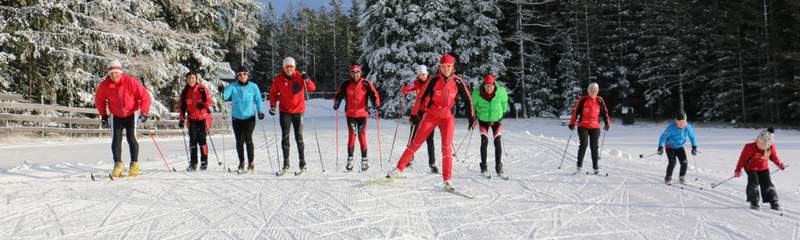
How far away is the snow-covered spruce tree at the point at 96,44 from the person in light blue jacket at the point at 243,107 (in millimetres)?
8764

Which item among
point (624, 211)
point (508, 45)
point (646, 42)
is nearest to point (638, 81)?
point (646, 42)

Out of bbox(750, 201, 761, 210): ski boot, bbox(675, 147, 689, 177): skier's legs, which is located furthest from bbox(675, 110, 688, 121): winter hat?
bbox(750, 201, 761, 210): ski boot

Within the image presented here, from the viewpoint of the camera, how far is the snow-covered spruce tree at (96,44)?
1348 centimetres

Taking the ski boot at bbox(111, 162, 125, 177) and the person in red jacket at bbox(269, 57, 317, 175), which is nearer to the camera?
the ski boot at bbox(111, 162, 125, 177)

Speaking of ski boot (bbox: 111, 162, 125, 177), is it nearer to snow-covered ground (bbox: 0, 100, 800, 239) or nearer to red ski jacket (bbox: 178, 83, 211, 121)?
snow-covered ground (bbox: 0, 100, 800, 239)

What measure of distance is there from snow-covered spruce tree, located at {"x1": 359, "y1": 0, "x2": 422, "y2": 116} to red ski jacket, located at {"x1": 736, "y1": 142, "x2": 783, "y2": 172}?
2486 centimetres

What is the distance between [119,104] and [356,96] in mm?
3311

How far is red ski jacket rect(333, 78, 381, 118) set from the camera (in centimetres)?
819

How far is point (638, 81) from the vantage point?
3102 cm

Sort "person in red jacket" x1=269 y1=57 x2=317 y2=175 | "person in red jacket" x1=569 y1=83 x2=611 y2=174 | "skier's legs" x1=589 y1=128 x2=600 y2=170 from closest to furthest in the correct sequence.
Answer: "person in red jacket" x1=269 y1=57 x2=317 y2=175 < "skier's legs" x1=589 y1=128 x2=600 y2=170 < "person in red jacket" x1=569 y1=83 x2=611 y2=174

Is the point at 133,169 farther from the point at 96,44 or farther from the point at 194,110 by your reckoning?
the point at 96,44

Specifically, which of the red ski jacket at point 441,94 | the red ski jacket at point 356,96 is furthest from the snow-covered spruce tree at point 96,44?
the red ski jacket at point 441,94

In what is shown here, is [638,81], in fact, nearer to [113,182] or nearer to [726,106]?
[726,106]

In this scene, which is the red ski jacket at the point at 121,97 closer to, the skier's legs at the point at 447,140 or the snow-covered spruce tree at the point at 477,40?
the skier's legs at the point at 447,140
